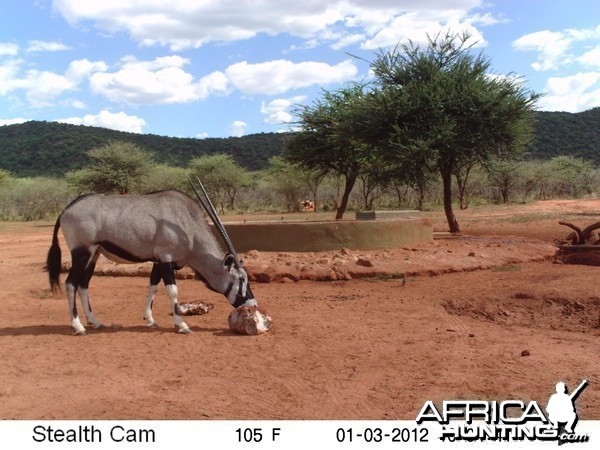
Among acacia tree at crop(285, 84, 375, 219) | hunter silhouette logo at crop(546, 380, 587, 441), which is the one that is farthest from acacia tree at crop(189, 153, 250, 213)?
hunter silhouette logo at crop(546, 380, 587, 441)

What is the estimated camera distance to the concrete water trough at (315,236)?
13078 mm

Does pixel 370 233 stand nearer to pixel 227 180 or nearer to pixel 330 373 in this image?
pixel 330 373

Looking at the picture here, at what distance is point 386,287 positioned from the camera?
10.5 m

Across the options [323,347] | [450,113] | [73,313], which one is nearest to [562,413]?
[323,347]

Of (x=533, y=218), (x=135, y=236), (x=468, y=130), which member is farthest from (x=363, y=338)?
(x=533, y=218)

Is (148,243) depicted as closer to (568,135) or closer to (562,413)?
(562,413)

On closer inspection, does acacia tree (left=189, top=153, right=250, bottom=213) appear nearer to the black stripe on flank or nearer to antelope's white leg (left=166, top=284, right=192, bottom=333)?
the black stripe on flank

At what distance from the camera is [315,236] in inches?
514

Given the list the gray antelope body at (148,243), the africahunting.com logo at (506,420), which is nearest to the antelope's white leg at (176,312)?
the gray antelope body at (148,243)

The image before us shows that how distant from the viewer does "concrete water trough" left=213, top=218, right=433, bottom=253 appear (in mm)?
13078

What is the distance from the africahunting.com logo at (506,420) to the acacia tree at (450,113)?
13.0 m

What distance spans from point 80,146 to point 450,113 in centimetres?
6421

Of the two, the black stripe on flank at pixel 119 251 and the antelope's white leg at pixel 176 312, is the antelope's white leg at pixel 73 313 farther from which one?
the antelope's white leg at pixel 176 312

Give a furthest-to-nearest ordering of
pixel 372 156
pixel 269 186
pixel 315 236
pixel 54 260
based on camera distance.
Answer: pixel 269 186 → pixel 372 156 → pixel 315 236 → pixel 54 260
